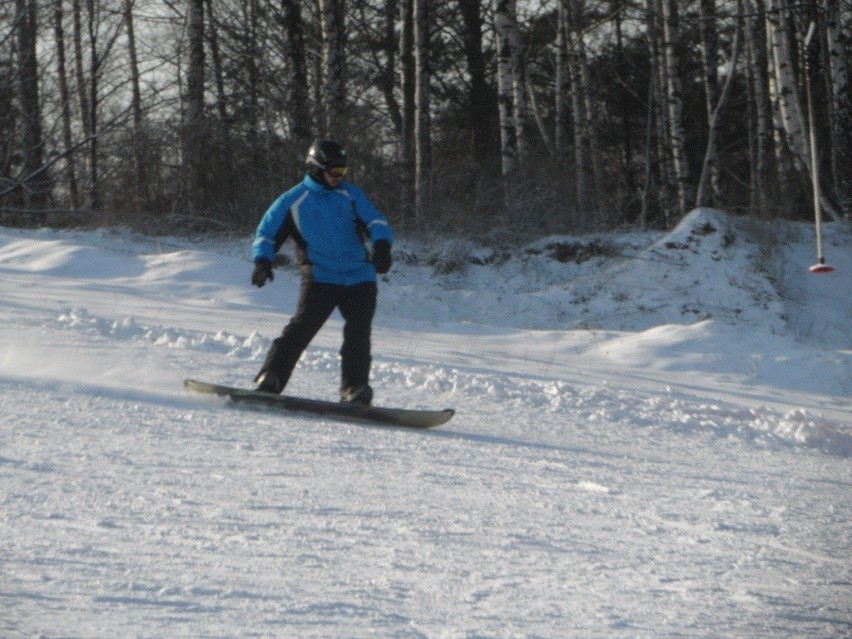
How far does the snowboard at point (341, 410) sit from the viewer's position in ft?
24.1

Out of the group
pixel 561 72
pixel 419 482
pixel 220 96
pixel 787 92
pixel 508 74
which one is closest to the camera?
pixel 419 482

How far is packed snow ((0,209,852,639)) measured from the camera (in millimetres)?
3891

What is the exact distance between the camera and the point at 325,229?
25.7 ft

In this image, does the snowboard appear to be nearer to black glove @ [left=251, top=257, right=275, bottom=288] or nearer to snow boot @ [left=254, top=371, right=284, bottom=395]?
snow boot @ [left=254, top=371, right=284, bottom=395]

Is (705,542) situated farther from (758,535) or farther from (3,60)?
(3,60)

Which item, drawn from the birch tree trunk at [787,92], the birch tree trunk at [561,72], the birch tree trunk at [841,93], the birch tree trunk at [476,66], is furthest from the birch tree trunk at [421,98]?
the birch tree trunk at [476,66]

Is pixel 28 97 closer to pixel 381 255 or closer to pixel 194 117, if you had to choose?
pixel 194 117

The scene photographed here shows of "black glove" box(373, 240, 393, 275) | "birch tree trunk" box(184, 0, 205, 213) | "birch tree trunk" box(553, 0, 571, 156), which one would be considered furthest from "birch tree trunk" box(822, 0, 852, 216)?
"black glove" box(373, 240, 393, 275)

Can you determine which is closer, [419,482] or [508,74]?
[419,482]

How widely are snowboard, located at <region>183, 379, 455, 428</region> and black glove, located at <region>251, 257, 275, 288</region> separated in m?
0.68

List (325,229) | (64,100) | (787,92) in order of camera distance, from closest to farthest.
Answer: (325,229) < (787,92) < (64,100)

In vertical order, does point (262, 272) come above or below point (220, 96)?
below

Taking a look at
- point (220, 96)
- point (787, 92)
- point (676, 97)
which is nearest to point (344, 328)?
point (787, 92)

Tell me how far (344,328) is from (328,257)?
468 millimetres
